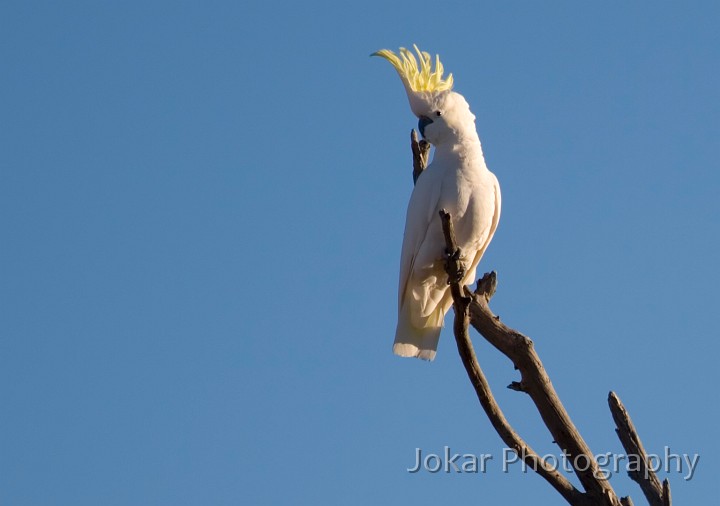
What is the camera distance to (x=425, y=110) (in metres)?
5.29

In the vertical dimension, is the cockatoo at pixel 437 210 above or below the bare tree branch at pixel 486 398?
above

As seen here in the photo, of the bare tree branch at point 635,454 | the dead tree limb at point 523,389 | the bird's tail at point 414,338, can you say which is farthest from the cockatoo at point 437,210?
the bare tree branch at point 635,454

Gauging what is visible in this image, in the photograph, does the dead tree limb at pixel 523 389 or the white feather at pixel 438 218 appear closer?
the dead tree limb at pixel 523 389

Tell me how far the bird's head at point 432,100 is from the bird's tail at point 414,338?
0.99m

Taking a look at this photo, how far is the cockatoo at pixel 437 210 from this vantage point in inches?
197

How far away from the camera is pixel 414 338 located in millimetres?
5195

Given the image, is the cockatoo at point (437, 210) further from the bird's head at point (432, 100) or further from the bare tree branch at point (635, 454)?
the bare tree branch at point (635, 454)

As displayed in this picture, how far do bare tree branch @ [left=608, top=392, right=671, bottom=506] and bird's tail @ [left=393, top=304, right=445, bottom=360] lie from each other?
1305 mm

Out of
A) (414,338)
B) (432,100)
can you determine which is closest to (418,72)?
(432,100)

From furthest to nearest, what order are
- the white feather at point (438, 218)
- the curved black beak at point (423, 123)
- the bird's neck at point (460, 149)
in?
1. the curved black beak at point (423, 123)
2. the bird's neck at point (460, 149)
3. the white feather at point (438, 218)

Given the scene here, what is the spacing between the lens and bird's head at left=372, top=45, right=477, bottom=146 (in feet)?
17.1

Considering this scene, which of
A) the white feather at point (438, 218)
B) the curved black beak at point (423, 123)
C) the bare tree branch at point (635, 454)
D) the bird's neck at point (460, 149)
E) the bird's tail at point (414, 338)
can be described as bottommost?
the bare tree branch at point (635, 454)

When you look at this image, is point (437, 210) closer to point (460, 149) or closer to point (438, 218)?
point (438, 218)

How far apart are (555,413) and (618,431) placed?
29 cm
